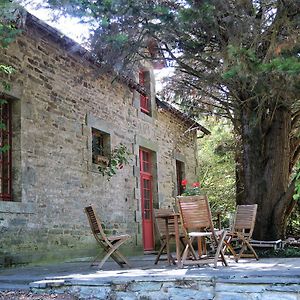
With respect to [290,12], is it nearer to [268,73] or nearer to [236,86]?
[268,73]

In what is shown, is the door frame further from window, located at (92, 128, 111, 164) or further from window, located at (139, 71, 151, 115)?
window, located at (92, 128, 111, 164)

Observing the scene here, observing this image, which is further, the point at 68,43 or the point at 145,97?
the point at 145,97

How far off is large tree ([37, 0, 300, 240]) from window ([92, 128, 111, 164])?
2114 millimetres

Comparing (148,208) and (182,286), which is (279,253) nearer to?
(182,286)

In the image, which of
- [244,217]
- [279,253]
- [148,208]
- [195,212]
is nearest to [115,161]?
[148,208]

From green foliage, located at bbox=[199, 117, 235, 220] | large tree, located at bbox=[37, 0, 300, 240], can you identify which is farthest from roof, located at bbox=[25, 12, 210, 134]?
green foliage, located at bbox=[199, 117, 235, 220]

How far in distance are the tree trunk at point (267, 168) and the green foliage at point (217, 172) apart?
503 cm

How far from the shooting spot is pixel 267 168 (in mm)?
8789

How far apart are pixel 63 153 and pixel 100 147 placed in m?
1.58

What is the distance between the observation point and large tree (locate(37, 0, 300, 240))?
576cm

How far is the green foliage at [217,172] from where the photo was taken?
48.4ft

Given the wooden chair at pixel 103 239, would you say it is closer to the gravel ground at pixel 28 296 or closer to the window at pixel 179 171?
the gravel ground at pixel 28 296

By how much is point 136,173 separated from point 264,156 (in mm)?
3071

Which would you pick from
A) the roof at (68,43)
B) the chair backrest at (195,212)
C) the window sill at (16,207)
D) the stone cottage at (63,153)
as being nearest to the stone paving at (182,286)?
the chair backrest at (195,212)
